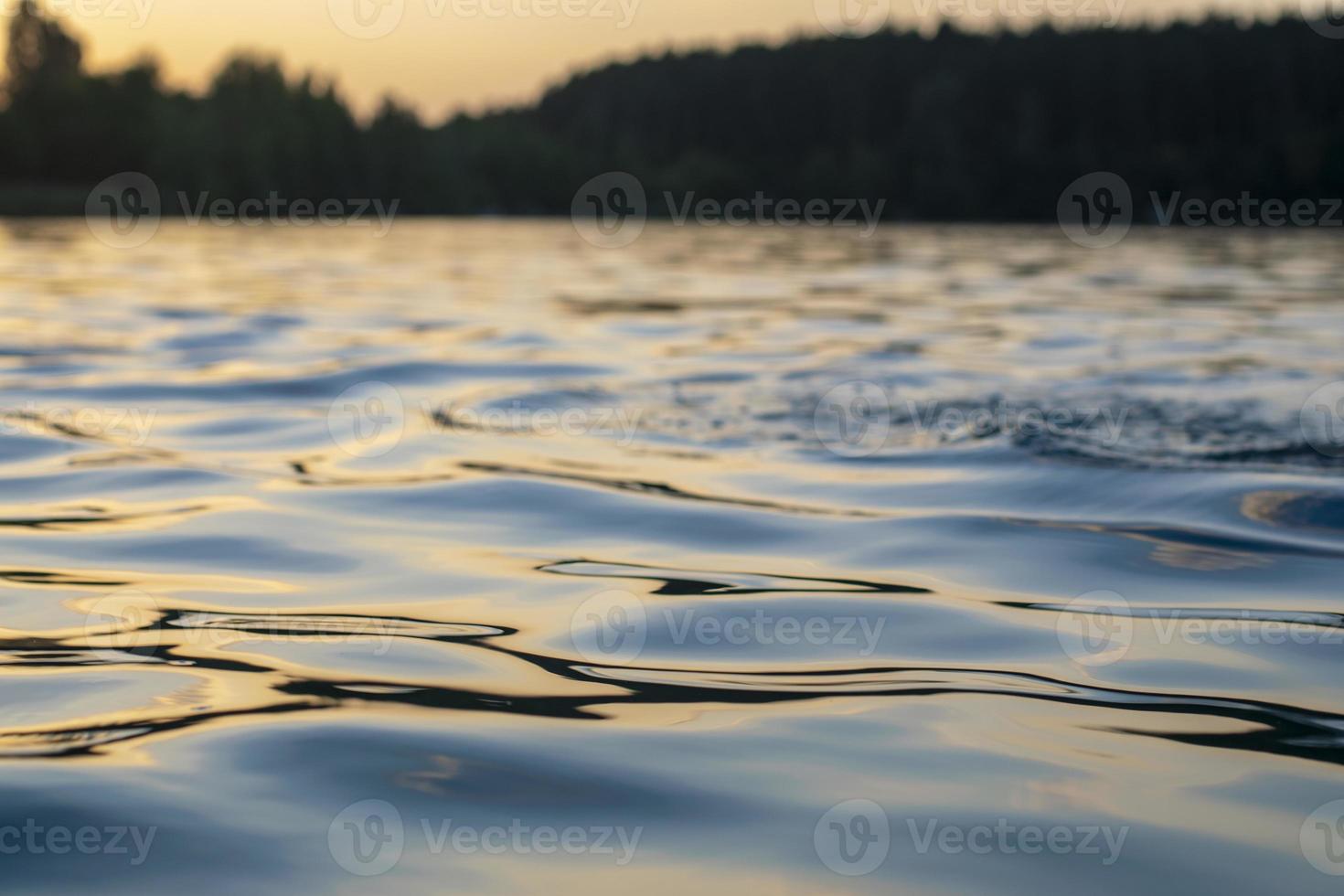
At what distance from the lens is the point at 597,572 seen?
3408 millimetres

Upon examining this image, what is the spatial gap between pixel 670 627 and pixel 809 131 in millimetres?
106324

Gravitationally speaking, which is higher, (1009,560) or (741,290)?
(741,290)

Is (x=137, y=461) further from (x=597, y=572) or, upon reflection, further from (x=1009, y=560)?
(x=1009, y=560)

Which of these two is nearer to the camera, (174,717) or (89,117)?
(174,717)

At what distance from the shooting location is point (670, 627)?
293 cm

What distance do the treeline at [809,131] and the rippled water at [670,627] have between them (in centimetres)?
5242

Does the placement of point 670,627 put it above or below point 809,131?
below

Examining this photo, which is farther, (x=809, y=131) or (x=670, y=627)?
(x=809, y=131)

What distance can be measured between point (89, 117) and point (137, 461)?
72529mm

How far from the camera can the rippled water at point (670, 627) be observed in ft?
6.18

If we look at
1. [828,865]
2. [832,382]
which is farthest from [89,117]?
[828,865]

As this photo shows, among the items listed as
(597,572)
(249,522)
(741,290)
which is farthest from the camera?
(741,290)

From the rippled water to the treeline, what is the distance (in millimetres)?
52421

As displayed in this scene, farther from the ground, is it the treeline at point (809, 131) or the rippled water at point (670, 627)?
the treeline at point (809, 131)
